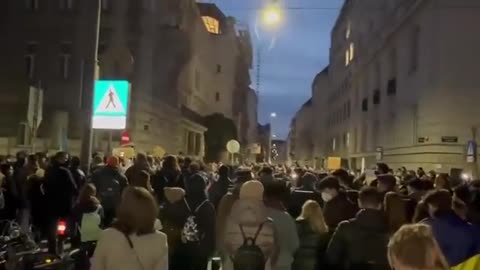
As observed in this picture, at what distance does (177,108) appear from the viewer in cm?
5519

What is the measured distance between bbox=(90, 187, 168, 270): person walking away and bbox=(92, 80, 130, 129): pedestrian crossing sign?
33.0 ft

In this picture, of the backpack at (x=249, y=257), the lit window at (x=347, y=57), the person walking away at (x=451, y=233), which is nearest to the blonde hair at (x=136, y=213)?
the backpack at (x=249, y=257)

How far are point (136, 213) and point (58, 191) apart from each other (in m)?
8.51

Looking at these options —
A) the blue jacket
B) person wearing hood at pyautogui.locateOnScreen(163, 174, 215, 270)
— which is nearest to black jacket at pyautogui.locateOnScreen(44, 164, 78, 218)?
person wearing hood at pyautogui.locateOnScreen(163, 174, 215, 270)

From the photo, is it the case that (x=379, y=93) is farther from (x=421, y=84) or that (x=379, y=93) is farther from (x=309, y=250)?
(x=309, y=250)

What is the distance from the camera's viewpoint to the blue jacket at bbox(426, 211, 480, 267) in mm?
7070

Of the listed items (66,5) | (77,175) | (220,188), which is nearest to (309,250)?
(220,188)

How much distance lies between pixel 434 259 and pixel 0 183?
11.8 m

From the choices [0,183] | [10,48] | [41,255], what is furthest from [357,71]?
[41,255]

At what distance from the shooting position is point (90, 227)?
10945mm

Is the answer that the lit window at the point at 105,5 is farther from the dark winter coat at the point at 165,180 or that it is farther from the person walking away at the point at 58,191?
the person walking away at the point at 58,191

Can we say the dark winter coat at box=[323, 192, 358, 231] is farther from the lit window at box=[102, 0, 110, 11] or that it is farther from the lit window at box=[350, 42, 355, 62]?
the lit window at box=[350, 42, 355, 62]

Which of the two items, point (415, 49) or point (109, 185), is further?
point (415, 49)

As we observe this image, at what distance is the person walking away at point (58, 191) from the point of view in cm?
1412
